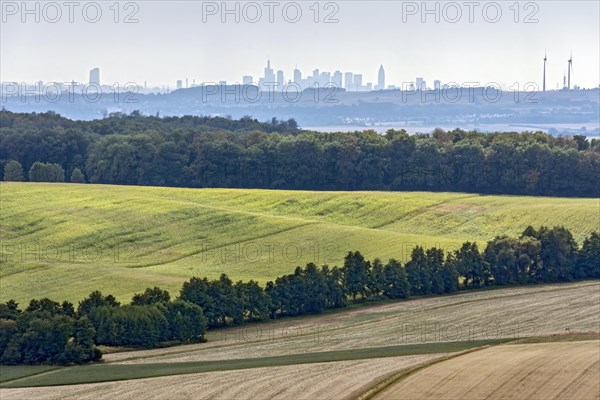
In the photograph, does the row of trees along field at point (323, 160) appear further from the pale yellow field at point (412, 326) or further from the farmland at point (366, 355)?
the farmland at point (366, 355)

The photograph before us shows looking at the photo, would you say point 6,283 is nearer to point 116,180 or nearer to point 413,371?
point 413,371

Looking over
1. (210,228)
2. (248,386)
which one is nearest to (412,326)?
(248,386)

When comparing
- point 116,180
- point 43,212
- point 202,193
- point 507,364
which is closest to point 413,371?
point 507,364

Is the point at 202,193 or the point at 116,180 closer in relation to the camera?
the point at 202,193

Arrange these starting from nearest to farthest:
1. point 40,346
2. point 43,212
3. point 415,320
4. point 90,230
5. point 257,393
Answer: point 257,393 < point 40,346 < point 415,320 < point 90,230 < point 43,212

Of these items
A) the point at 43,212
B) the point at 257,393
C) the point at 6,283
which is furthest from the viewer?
the point at 43,212

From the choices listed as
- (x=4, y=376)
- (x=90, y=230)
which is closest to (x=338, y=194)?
(x=90, y=230)

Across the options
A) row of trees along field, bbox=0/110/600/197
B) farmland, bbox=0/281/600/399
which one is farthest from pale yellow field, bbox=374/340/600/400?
row of trees along field, bbox=0/110/600/197
